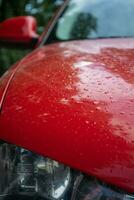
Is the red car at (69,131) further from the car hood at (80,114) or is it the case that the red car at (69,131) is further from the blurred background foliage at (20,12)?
the blurred background foliage at (20,12)

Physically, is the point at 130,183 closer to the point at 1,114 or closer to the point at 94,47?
the point at 1,114

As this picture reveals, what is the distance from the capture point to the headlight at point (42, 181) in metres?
1.69

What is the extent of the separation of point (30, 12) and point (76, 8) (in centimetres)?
507

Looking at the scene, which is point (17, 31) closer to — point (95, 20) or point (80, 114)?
point (95, 20)

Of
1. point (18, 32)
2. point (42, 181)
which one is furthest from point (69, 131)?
point (18, 32)

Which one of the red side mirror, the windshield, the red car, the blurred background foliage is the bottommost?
the blurred background foliage

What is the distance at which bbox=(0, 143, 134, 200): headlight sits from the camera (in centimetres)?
169

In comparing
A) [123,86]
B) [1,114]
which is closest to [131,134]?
[123,86]

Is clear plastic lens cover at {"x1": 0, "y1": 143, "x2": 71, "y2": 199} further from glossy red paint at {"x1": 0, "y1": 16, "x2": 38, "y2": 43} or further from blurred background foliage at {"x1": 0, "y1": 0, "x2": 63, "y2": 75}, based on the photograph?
blurred background foliage at {"x1": 0, "y1": 0, "x2": 63, "y2": 75}

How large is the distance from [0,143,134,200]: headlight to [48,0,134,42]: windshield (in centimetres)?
156

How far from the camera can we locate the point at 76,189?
173cm

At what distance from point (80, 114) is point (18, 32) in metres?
2.05

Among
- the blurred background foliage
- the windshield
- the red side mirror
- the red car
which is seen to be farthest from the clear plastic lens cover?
the blurred background foliage

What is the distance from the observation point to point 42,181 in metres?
1.80
